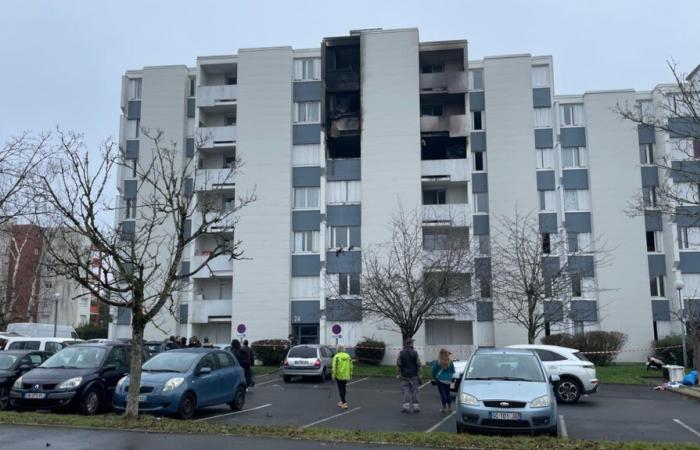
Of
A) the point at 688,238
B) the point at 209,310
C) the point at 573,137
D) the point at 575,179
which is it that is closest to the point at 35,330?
the point at 209,310

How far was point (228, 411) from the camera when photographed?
51.5 ft

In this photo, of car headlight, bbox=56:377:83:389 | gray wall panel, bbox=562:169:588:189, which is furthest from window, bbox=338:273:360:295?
car headlight, bbox=56:377:83:389

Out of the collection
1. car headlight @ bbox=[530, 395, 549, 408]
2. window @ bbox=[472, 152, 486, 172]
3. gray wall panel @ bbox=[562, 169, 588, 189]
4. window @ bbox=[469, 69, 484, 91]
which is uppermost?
window @ bbox=[469, 69, 484, 91]

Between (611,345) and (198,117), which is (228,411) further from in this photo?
(198,117)

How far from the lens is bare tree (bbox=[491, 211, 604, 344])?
105 ft

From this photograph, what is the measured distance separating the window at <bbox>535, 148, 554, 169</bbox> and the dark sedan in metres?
33.9

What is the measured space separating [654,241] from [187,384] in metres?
37.2

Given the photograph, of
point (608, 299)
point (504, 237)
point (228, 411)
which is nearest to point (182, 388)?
point (228, 411)

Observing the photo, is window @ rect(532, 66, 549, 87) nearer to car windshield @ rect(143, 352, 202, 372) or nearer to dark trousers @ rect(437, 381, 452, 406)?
dark trousers @ rect(437, 381, 452, 406)

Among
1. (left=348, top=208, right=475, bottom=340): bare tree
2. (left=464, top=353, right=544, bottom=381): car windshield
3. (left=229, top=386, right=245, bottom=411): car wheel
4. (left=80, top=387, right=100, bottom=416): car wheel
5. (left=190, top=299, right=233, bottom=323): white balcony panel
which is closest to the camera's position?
(left=464, top=353, right=544, bottom=381): car windshield

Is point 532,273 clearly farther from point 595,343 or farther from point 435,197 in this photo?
point 435,197

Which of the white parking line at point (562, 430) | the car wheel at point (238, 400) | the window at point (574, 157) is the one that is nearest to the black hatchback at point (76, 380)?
the car wheel at point (238, 400)

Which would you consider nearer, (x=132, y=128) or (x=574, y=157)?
(x=574, y=157)

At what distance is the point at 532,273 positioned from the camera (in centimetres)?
3164
